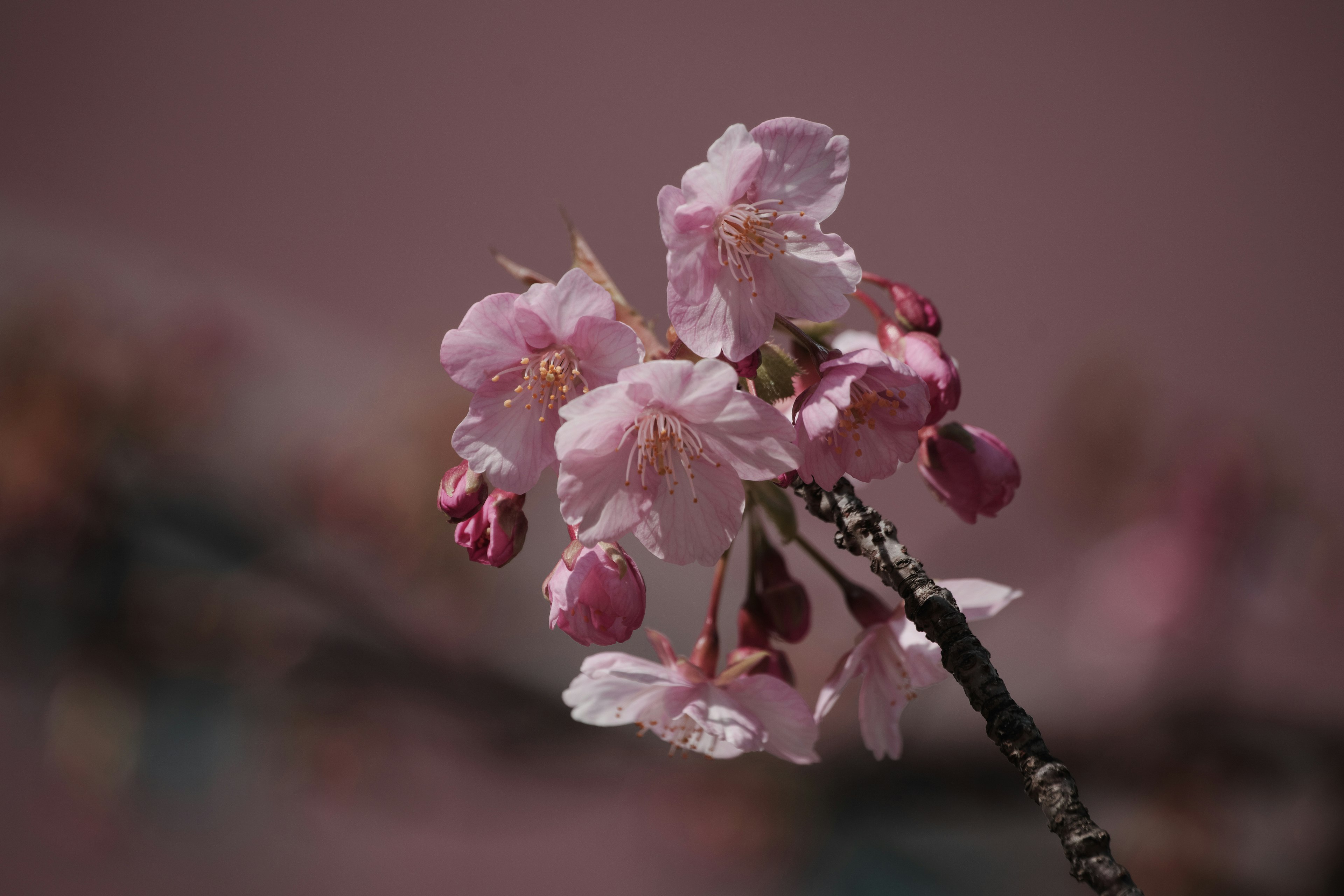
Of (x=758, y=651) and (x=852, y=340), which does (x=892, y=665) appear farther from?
(x=852, y=340)

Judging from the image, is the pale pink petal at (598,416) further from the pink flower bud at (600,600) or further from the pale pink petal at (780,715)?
the pale pink petal at (780,715)

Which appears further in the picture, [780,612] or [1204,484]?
[1204,484]

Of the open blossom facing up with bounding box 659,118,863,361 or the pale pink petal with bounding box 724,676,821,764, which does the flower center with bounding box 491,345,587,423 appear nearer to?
the open blossom facing up with bounding box 659,118,863,361

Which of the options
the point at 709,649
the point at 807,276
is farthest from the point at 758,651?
the point at 807,276

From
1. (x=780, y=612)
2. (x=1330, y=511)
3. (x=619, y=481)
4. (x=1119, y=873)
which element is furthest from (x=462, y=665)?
(x=1330, y=511)

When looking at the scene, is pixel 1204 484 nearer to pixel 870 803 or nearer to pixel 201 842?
pixel 870 803
